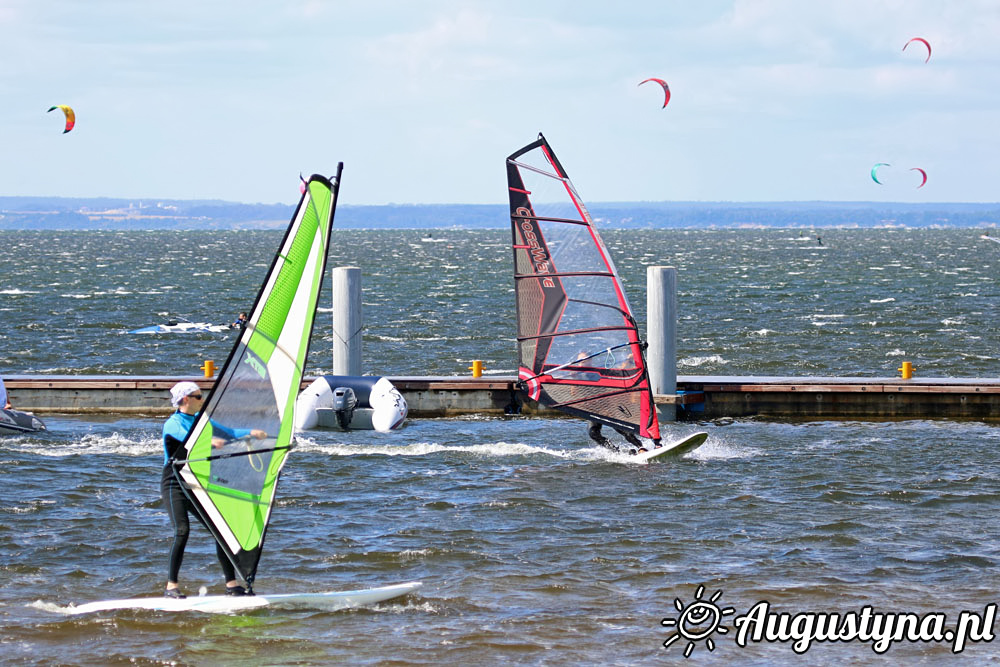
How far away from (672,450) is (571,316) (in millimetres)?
2300

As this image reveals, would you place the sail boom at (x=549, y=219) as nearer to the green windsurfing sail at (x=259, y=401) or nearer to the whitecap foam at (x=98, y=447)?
the whitecap foam at (x=98, y=447)

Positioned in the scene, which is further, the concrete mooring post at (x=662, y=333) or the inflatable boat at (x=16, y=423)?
the concrete mooring post at (x=662, y=333)

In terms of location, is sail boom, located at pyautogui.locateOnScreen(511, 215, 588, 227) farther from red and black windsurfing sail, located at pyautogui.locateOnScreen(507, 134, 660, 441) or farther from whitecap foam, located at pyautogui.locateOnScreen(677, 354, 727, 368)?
whitecap foam, located at pyautogui.locateOnScreen(677, 354, 727, 368)

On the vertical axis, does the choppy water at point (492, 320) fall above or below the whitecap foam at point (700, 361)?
above

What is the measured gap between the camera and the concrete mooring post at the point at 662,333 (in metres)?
18.7

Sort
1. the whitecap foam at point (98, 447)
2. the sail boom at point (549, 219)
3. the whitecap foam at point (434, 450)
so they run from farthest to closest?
the whitecap foam at point (434, 450) → the whitecap foam at point (98, 447) → the sail boom at point (549, 219)

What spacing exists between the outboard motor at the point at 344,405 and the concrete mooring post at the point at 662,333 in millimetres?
4684

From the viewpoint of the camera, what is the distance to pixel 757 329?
36969mm

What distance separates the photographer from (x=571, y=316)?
652 inches

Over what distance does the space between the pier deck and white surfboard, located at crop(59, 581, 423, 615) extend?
934cm

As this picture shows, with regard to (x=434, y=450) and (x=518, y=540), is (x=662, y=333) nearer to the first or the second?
(x=434, y=450)

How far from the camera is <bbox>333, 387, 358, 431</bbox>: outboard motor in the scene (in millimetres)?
18578

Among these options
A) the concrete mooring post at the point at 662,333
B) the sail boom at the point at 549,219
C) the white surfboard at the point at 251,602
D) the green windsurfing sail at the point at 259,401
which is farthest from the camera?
the concrete mooring post at the point at 662,333

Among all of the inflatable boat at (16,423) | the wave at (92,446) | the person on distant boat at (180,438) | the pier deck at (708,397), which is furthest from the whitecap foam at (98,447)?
the person on distant boat at (180,438)
